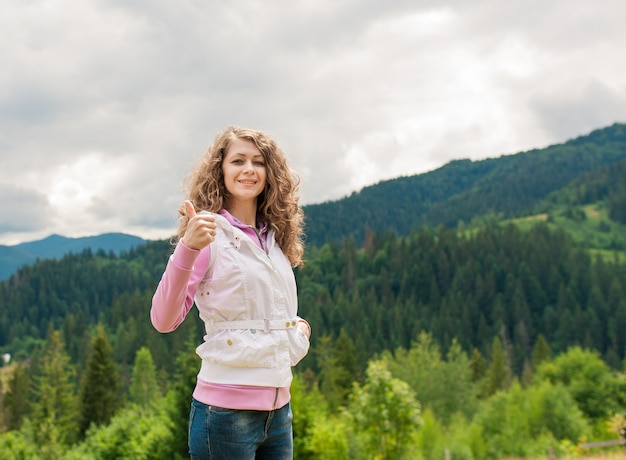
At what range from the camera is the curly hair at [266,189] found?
3.31 metres

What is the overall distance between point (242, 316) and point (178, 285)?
0.34 metres

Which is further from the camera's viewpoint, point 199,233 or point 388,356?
point 388,356

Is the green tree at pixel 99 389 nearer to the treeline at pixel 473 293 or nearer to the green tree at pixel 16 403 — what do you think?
the green tree at pixel 16 403

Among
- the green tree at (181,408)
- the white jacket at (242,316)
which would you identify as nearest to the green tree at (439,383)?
the green tree at (181,408)

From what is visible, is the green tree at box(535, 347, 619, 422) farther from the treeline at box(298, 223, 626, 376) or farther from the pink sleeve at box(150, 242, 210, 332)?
the pink sleeve at box(150, 242, 210, 332)

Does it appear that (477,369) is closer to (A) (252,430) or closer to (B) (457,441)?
(B) (457,441)

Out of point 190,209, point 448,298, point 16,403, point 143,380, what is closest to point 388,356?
point 143,380

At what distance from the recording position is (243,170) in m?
3.25

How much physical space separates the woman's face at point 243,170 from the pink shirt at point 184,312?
538mm

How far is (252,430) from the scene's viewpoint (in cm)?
293

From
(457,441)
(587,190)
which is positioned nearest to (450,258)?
(587,190)

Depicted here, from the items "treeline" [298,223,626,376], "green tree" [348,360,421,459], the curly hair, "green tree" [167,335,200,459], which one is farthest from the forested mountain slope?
the curly hair

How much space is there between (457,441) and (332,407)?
24627 millimetres

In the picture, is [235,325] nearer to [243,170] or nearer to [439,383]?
[243,170]
